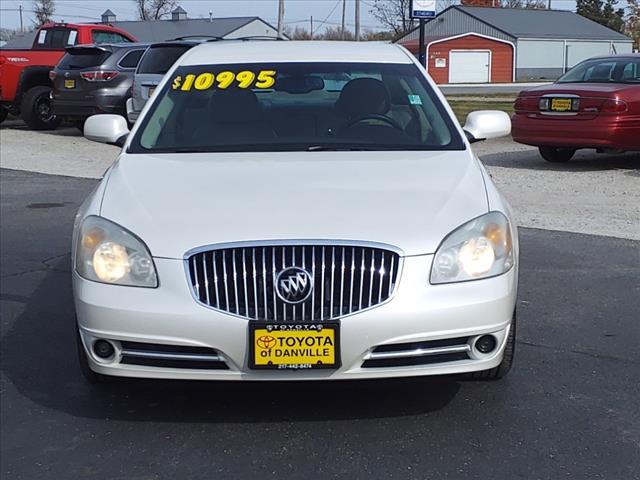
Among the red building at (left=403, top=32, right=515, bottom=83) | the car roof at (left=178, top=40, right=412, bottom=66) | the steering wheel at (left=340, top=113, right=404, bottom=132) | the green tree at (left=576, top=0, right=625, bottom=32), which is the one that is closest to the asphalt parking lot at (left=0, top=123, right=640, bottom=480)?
the steering wheel at (left=340, top=113, right=404, bottom=132)

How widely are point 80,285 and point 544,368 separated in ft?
7.54

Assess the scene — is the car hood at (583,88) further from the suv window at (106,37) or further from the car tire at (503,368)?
the suv window at (106,37)

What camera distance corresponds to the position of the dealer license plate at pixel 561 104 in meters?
11.8

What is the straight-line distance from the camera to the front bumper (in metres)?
3.65

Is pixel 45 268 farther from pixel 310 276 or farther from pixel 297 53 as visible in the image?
pixel 310 276

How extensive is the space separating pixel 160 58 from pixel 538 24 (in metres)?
58.1

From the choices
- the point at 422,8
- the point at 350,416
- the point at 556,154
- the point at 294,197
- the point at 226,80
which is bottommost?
the point at 556,154

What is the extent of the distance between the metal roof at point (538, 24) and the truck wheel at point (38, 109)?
50.0 meters

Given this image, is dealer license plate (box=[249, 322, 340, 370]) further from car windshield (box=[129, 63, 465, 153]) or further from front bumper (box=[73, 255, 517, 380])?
car windshield (box=[129, 63, 465, 153])

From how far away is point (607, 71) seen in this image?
40.5 ft

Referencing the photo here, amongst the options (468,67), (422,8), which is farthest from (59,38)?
(468,67)

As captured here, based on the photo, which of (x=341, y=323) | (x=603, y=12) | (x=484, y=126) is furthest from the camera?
(x=603, y=12)

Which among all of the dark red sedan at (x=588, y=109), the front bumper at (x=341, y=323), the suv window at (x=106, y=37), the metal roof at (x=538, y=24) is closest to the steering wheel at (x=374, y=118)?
the front bumper at (x=341, y=323)

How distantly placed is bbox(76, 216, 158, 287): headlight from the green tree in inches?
3544
